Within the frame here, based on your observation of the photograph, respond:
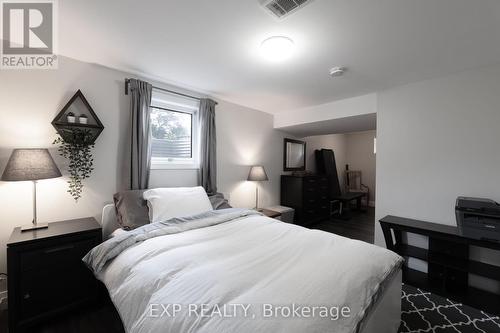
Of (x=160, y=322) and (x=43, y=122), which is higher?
(x=43, y=122)

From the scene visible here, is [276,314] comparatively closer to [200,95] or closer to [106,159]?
[106,159]

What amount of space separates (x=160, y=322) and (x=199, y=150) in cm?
226

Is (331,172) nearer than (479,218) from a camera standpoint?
No

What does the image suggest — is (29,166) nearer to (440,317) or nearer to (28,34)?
(28,34)

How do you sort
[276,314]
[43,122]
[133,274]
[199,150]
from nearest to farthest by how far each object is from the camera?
[276,314]
[133,274]
[43,122]
[199,150]

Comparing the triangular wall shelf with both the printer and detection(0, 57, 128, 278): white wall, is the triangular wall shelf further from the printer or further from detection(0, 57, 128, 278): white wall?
the printer

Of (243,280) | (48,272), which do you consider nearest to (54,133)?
(48,272)

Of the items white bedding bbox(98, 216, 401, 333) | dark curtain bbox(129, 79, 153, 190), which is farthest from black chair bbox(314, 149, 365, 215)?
dark curtain bbox(129, 79, 153, 190)

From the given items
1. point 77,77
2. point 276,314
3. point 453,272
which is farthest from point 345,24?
point 453,272

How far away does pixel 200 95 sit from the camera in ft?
9.78

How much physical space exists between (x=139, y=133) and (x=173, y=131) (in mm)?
587

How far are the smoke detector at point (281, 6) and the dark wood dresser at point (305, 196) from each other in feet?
9.97

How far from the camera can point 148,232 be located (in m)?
1.63

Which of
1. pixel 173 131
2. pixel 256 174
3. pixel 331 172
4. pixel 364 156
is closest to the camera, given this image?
pixel 173 131
